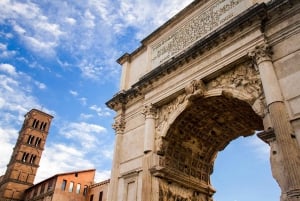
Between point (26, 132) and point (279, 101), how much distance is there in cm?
4709

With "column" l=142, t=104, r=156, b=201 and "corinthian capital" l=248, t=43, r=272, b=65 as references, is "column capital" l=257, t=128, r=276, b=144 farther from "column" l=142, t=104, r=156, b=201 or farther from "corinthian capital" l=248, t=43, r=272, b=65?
"column" l=142, t=104, r=156, b=201

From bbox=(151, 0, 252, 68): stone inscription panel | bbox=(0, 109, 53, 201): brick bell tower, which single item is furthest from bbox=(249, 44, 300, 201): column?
bbox=(0, 109, 53, 201): brick bell tower

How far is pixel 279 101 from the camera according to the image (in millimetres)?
6586

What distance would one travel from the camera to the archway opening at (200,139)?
30.0ft

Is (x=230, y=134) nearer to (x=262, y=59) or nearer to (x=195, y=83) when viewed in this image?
(x=195, y=83)

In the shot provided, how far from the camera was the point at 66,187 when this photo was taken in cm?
3456

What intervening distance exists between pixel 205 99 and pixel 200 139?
2062 mm

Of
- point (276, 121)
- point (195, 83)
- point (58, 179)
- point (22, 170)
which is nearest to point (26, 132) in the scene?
point (22, 170)

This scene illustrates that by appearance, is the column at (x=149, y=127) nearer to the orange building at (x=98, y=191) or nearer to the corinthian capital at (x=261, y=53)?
the corinthian capital at (x=261, y=53)

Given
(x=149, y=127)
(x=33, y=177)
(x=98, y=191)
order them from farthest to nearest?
(x=33, y=177)
(x=98, y=191)
(x=149, y=127)

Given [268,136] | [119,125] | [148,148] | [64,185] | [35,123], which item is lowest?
[268,136]

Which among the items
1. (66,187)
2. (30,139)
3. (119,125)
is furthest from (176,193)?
(30,139)

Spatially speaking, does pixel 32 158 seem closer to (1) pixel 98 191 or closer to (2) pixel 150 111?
(1) pixel 98 191

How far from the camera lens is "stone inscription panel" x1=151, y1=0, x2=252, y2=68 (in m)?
9.34
